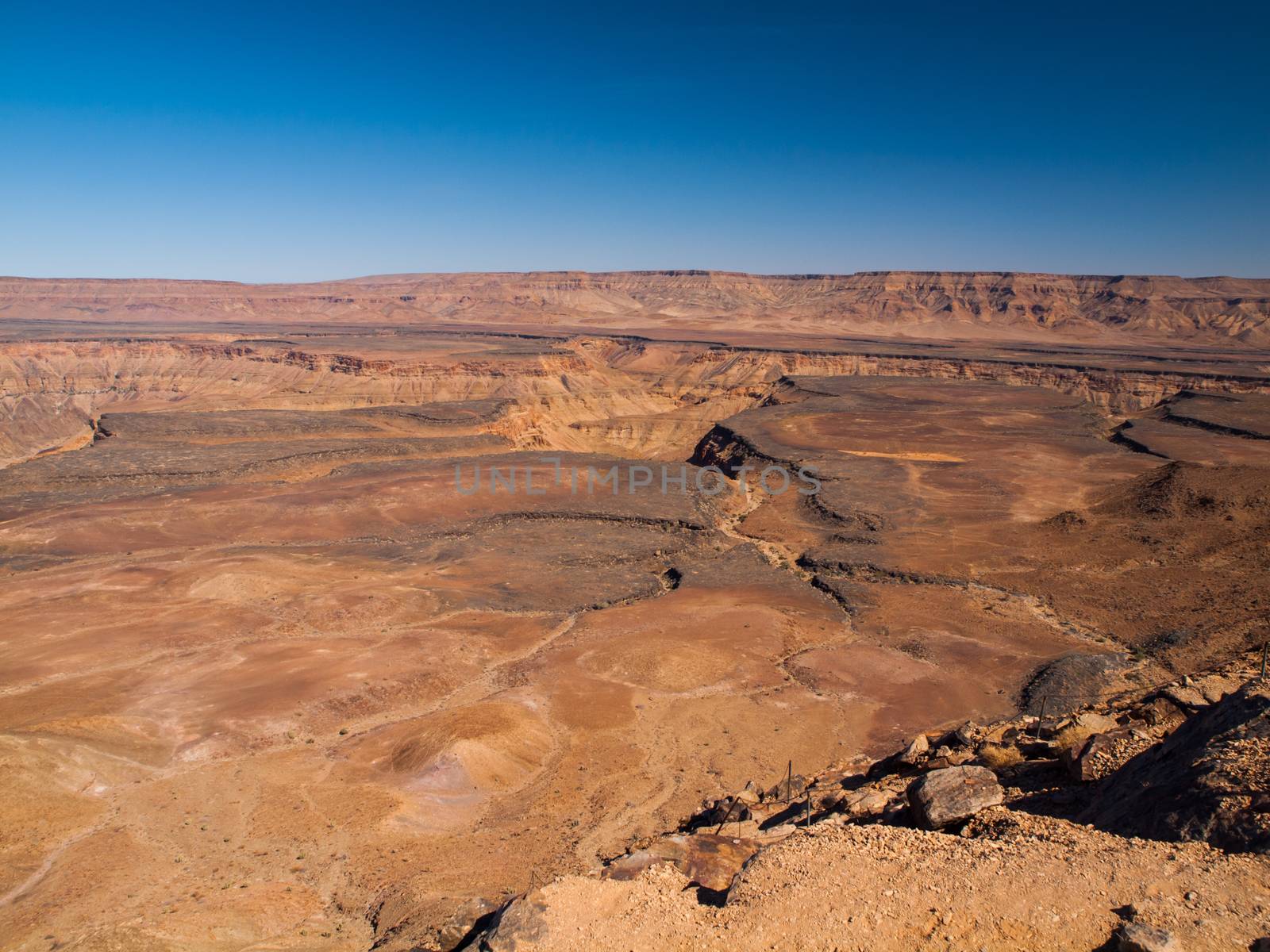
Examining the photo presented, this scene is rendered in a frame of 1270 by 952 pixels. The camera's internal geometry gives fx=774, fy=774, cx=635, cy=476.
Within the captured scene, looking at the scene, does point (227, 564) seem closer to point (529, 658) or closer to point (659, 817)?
point (529, 658)

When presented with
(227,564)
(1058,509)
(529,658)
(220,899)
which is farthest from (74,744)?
(1058,509)

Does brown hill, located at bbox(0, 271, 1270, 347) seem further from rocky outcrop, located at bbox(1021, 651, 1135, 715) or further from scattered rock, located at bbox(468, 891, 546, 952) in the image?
scattered rock, located at bbox(468, 891, 546, 952)

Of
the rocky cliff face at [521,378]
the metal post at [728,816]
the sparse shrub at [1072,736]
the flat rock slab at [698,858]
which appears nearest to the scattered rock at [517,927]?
the flat rock slab at [698,858]

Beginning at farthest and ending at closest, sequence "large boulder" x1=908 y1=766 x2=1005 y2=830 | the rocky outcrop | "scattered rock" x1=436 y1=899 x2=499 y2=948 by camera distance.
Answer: the rocky outcrop
"scattered rock" x1=436 y1=899 x2=499 y2=948
"large boulder" x1=908 y1=766 x2=1005 y2=830

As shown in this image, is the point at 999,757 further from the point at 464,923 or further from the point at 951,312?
the point at 951,312

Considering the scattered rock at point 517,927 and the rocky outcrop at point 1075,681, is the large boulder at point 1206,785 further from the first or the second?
the rocky outcrop at point 1075,681

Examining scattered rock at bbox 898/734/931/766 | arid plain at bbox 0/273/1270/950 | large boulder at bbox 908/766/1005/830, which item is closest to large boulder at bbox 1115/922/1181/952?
large boulder at bbox 908/766/1005/830
